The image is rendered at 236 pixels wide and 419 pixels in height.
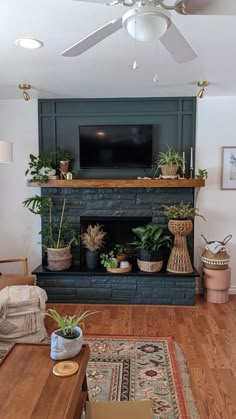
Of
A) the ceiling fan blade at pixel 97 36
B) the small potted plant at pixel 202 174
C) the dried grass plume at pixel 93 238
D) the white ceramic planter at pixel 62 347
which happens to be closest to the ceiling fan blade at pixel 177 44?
the ceiling fan blade at pixel 97 36

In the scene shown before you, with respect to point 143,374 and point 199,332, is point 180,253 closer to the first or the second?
point 199,332

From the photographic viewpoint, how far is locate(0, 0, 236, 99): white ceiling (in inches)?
76.2

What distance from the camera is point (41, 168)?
387cm

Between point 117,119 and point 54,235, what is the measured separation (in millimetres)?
1652

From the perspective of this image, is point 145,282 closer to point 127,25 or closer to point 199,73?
point 199,73

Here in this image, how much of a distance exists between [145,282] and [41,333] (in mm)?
1338

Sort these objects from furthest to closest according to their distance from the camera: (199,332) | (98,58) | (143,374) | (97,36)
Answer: (199,332), (98,58), (143,374), (97,36)

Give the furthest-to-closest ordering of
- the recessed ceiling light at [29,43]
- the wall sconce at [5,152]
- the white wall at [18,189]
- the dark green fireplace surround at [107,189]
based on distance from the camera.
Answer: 1. the white wall at [18,189]
2. the dark green fireplace surround at [107,189]
3. the wall sconce at [5,152]
4. the recessed ceiling light at [29,43]

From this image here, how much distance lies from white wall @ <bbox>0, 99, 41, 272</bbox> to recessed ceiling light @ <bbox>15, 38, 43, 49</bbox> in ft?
5.73

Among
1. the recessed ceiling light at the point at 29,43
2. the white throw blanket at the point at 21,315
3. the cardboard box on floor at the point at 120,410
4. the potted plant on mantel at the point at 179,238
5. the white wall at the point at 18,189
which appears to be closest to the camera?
the cardboard box on floor at the point at 120,410

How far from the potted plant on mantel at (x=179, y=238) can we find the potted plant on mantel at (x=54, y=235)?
3.89ft

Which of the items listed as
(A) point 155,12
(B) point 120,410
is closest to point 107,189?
(B) point 120,410

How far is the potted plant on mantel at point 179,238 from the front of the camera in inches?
145

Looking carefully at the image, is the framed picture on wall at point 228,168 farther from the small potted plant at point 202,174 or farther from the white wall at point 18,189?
the white wall at point 18,189
